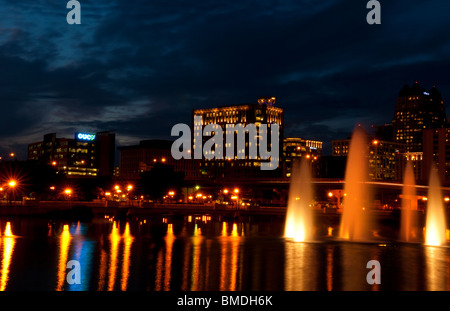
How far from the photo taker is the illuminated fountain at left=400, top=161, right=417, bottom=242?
65431mm

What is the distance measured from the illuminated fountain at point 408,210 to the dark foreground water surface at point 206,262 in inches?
575

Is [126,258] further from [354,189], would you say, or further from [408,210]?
[408,210]

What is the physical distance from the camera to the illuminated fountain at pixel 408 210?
65.4 metres

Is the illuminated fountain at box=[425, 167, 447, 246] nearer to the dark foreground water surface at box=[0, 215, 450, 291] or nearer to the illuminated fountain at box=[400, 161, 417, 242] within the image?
the illuminated fountain at box=[400, 161, 417, 242]

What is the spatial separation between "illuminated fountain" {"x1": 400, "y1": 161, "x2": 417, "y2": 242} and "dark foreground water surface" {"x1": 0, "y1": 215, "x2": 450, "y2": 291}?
14.6 metres

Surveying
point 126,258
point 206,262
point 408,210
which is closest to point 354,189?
point 206,262

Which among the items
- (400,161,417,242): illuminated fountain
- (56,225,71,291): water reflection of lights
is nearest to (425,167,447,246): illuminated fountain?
(400,161,417,242): illuminated fountain

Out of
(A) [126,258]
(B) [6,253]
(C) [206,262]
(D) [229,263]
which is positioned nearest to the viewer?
(D) [229,263]

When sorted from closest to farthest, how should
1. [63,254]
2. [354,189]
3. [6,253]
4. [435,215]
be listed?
1. [6,253]
2. [63,254]
3. [435,215]
4. [354,189]

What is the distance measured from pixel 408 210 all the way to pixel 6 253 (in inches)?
3537

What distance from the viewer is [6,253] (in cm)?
4119
